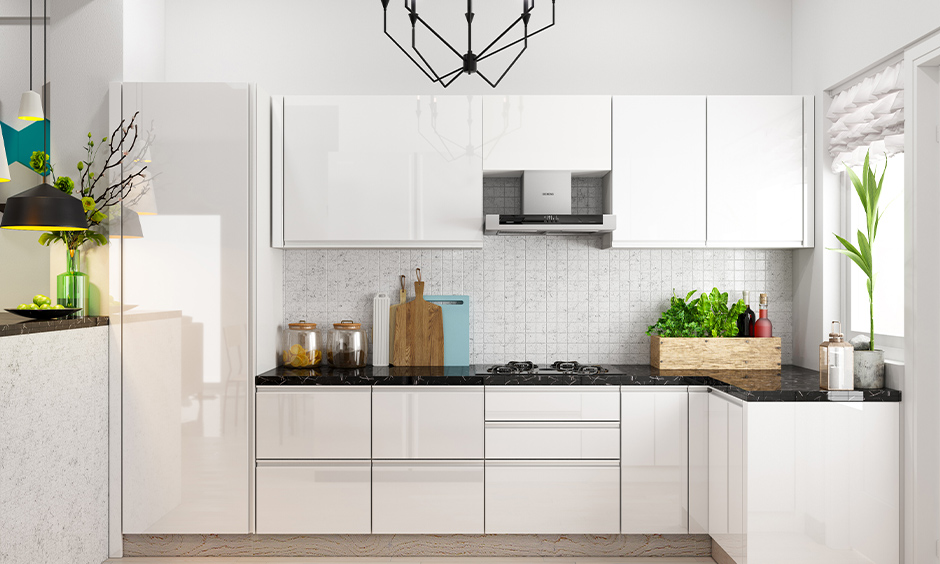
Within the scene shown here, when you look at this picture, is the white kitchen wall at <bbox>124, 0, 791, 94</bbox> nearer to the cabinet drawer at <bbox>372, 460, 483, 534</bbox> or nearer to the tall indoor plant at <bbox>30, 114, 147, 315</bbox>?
the tall indoor plant at <bbox>30, 114, 147, 315</bbox>

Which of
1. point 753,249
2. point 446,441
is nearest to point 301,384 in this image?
point 446,441

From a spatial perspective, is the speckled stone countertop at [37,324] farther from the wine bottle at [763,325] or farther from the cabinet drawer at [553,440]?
the wine bottle at [763,325]

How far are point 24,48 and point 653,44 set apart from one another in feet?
10.3

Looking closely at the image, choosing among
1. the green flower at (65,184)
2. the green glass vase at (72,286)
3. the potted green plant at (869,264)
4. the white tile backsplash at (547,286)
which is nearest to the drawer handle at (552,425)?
the white tile backsplash at (547,286)

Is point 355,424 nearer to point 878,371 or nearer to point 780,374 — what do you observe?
point 780,374

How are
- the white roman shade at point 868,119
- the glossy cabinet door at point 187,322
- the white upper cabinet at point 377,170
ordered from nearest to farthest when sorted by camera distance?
the white roman shade at point 868,119, the glossy cabinet door at point 187,322, the white upper cabinet at point 377,170

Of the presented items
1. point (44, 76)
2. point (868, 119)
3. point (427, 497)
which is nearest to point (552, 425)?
point (427, 497)

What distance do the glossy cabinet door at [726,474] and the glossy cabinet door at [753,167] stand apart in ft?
2.85

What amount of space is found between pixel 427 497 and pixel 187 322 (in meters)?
1.33

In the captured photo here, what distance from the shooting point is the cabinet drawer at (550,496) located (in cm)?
276

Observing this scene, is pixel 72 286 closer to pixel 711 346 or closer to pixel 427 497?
pixel 427 497

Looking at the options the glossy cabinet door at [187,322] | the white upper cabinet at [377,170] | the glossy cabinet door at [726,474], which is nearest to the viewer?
the glossy cabinet door at [726,474]

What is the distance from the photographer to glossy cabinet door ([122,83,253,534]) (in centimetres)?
273

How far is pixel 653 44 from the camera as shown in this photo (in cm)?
335
